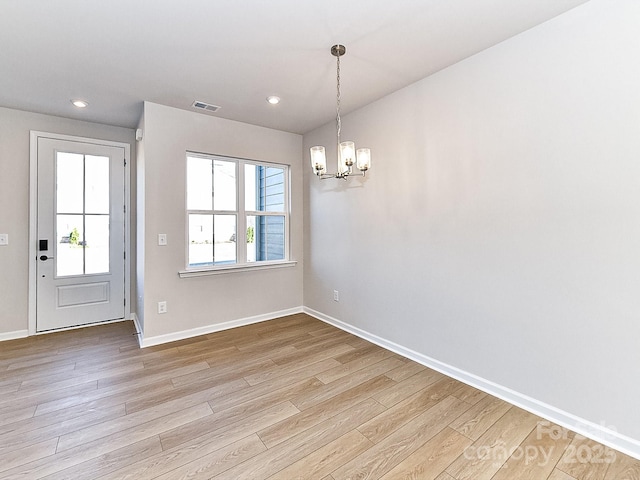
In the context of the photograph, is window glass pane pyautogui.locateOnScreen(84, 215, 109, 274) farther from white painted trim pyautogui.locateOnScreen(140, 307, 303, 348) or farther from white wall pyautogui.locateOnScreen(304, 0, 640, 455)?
white wall pyautogui.locateOnScreen(304, 0, 640, 455)

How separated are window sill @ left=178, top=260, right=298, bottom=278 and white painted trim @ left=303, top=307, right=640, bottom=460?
1.76 meters

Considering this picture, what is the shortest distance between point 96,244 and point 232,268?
1837 mm

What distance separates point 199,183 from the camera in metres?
3.72

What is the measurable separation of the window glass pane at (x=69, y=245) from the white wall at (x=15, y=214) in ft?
0.95

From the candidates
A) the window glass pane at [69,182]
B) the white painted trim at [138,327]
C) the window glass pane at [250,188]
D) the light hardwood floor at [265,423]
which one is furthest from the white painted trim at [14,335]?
the window glass pane at [250,188]

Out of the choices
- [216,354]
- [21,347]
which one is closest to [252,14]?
[216,354]

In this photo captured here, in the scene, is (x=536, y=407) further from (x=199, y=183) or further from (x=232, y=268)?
(x=199, y=183)

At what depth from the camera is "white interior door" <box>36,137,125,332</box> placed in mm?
3656

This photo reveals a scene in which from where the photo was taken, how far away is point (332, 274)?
396 centimetres

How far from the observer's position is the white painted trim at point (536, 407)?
5.80 ft

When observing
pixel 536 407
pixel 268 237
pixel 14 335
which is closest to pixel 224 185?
pixel 268 237

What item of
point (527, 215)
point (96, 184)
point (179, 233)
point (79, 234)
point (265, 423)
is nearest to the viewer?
point (265, 423)

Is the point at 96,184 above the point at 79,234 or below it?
above

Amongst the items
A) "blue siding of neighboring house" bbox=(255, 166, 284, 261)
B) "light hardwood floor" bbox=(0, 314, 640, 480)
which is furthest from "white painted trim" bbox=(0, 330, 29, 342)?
"blue siding of neighboring house" bbox=(255, 166, 284, 261)
